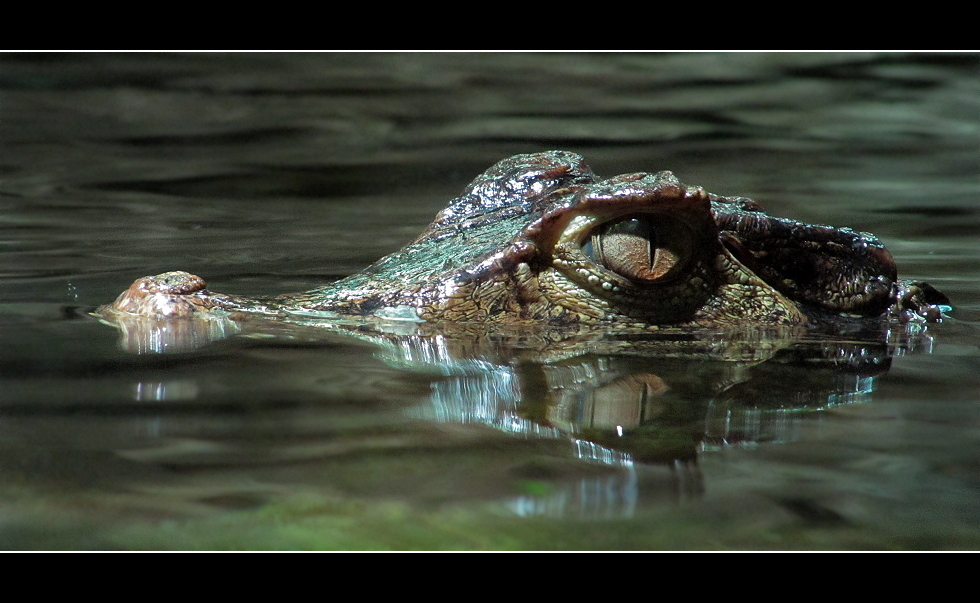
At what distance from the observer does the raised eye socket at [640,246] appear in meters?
2.98

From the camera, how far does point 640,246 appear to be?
301cm

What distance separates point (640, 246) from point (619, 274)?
0.36 ft

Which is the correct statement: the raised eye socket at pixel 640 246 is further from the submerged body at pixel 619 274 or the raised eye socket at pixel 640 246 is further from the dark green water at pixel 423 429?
the dark green water at pixel 423 429

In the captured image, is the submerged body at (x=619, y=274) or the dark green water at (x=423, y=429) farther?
Result: the submerged body at (x=619, y=274)

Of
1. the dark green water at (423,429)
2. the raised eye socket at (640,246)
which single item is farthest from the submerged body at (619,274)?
the dark green water at (423,429)

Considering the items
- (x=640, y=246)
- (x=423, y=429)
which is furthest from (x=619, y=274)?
(x=423, y=429)

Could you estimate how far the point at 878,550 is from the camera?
5.20 feet

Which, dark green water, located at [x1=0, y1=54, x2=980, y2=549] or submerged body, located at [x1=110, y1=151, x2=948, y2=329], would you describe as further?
submerged body, located at [x1=110, y1=151, x2=948, y2=329]

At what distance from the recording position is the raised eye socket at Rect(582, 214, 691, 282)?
298 cm

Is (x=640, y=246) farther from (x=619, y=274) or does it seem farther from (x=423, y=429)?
(x=423, y=429)

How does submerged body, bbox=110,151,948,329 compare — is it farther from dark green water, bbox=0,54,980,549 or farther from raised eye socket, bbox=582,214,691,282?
dark green water, bbox=0,54,980,549

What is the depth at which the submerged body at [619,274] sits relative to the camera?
2973mm

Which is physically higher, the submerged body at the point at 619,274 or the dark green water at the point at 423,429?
the submerged body at the point at 619,274

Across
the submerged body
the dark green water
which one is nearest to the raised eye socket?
the submerged body
